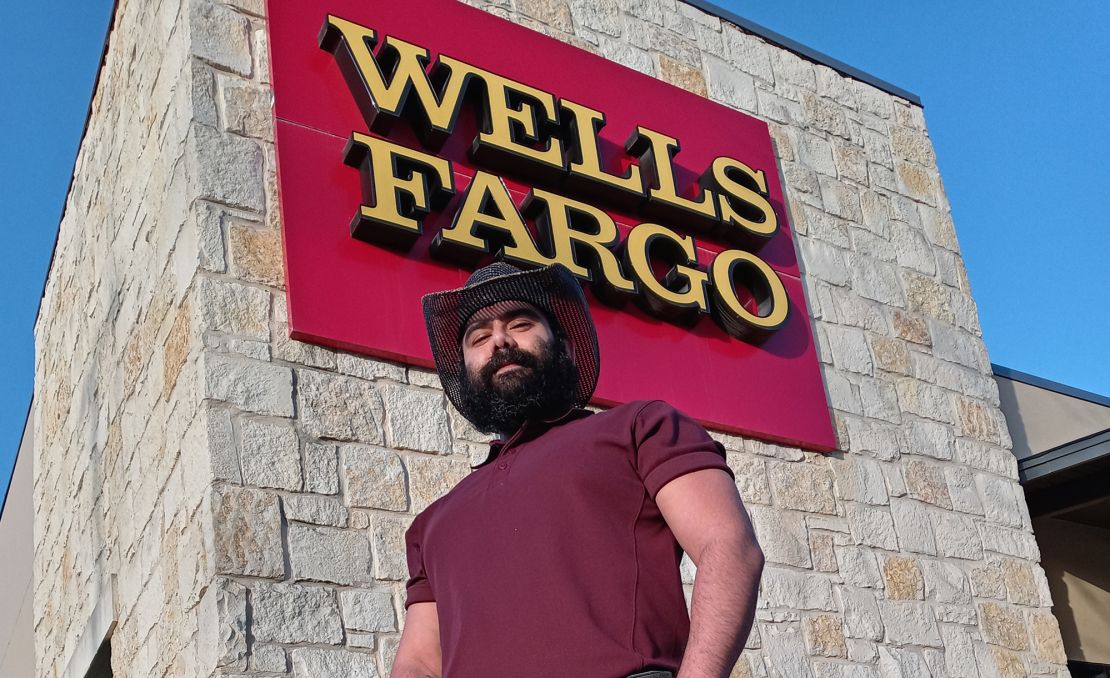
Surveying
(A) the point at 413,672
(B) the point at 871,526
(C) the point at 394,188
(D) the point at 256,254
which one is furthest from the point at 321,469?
(B) the point at 871,526

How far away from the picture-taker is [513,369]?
7.75ft

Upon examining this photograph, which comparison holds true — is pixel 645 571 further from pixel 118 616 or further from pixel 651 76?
pixel 651 76

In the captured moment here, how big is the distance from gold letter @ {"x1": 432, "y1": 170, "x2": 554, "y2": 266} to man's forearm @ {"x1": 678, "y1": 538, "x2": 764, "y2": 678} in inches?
116

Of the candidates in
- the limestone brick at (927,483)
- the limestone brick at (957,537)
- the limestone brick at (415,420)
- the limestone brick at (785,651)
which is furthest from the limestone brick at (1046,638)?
the limestone brick at (415,420)

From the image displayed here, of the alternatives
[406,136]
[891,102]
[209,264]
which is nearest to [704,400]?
[406,136]

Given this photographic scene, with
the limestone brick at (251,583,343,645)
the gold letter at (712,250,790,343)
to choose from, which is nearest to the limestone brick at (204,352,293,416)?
the limestone brick at (251,583,343,645)

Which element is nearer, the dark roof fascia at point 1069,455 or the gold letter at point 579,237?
the gold letter at point 579,237

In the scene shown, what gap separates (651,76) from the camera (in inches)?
241

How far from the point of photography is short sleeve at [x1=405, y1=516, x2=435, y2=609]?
2.40 m

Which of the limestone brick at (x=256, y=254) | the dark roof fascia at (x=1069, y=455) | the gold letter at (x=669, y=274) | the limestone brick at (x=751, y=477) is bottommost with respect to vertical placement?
the limestone brick at (x=751, y=477)

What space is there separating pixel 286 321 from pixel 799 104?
3483mm

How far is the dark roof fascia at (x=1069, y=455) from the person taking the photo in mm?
6348

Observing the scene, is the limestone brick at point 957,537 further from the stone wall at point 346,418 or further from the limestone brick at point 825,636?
the limestone brick at point 825,636

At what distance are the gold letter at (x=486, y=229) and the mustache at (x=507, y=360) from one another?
7.87 ft
